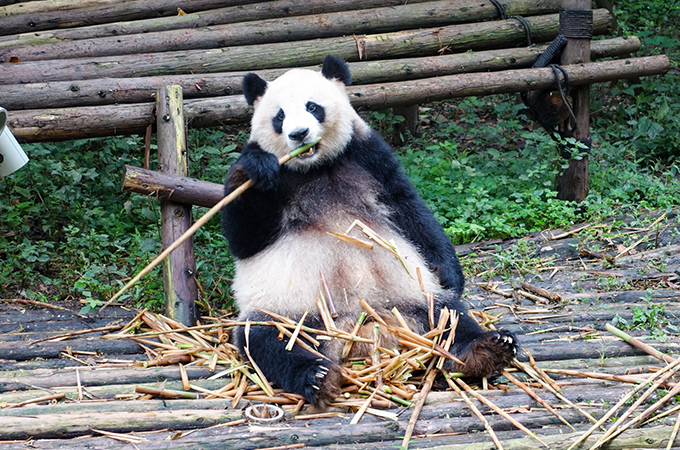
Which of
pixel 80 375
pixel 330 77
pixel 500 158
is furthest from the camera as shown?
pixel 500 158

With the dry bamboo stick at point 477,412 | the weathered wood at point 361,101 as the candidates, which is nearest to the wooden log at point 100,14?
the weathered wood at point 361,101

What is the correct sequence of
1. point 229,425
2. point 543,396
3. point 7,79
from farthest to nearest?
point 7,79 < point 543,396 < point 229,425

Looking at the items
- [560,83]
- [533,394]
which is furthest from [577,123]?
[533,394]

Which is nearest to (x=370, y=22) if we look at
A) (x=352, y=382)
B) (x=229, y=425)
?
(x=352, y=382)

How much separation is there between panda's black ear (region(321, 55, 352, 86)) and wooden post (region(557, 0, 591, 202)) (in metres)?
3.06

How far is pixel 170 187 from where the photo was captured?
3906 mm

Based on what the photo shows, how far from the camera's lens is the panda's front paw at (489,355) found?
284 centimetres

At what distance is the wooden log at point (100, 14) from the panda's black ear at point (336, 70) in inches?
109

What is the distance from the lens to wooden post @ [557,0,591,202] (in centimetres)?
579

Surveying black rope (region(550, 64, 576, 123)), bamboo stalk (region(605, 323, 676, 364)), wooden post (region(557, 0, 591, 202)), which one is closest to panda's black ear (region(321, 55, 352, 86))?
bamboo stalk (region(605, 323, 676, 364))

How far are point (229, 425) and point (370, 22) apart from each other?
4.15 m

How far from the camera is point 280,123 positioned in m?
3.19

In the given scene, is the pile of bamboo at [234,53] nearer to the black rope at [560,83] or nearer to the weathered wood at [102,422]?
the black rope at [560,83]

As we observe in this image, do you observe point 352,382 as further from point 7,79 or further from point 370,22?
point 370,22
